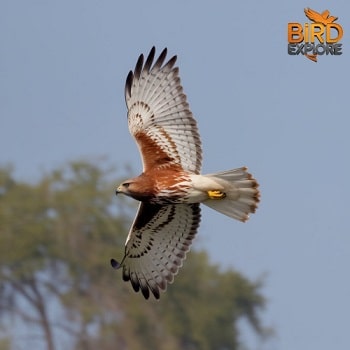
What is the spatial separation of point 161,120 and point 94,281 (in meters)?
25.6

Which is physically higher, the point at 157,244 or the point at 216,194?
the point at 216,194

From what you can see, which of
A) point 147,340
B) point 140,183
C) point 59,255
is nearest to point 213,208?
point 140,183

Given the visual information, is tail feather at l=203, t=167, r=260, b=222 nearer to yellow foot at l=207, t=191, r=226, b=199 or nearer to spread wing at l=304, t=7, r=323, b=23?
yellow foot at l=207, t=191, r=226, b=199

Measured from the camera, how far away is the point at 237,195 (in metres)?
12.2

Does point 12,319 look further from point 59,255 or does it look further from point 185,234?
point 185,234

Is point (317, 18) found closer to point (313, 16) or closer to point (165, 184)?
point (313, 16)

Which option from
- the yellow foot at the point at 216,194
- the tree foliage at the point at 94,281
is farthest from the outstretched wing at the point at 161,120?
the tree foliage at the point at 94,281

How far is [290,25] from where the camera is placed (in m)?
18.3

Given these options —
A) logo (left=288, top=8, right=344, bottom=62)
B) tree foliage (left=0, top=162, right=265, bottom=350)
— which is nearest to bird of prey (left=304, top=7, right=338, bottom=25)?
logo (left=288, top=8, right=344, bottom=62)

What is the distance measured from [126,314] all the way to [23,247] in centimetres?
503

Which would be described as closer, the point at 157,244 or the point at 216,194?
the point at 216,194

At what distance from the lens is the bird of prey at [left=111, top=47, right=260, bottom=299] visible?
40.0ft

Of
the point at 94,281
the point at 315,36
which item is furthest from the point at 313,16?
the point at 94,281

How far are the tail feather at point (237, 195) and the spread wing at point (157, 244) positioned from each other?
477 mm
